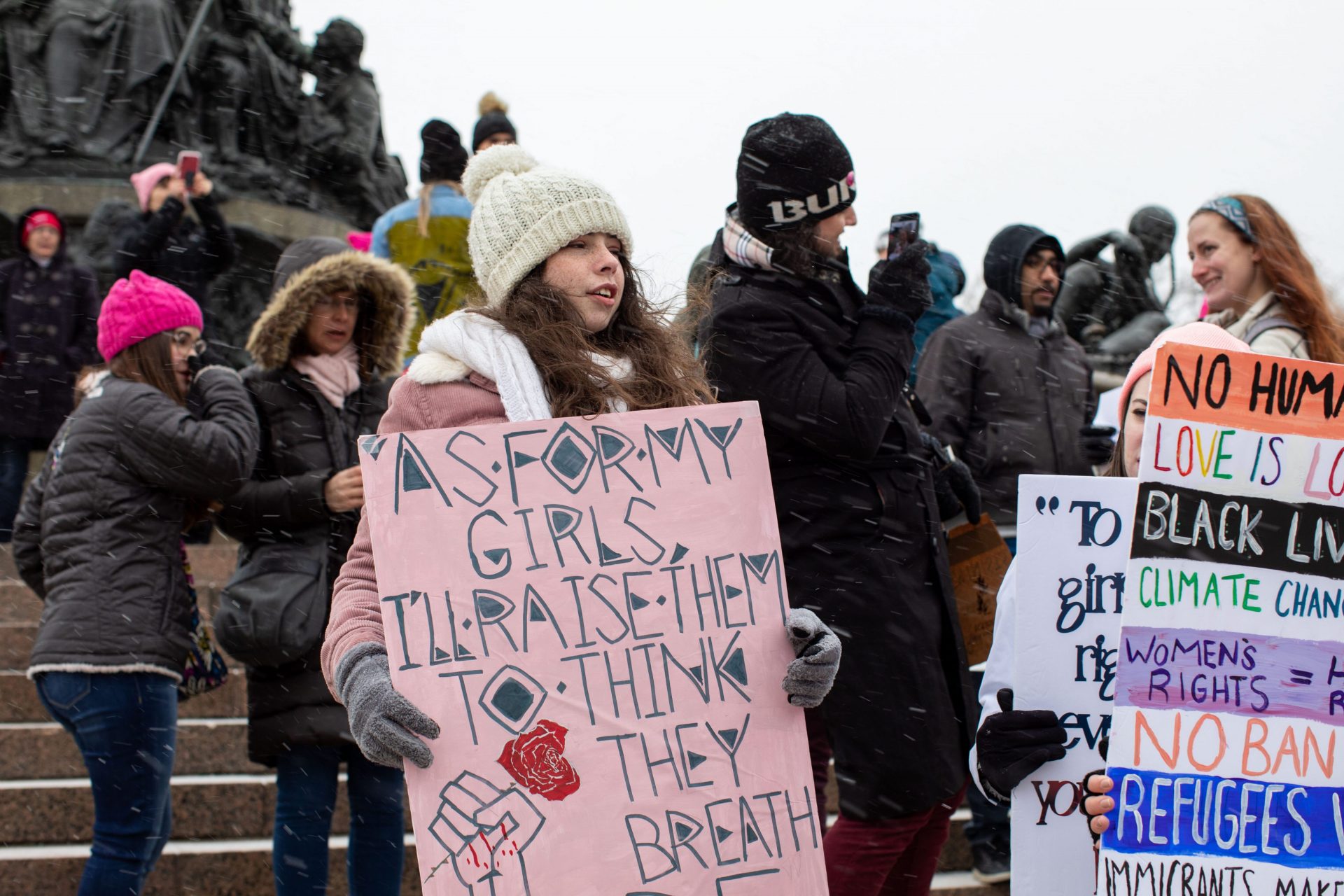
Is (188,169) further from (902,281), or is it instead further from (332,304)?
(902,281)

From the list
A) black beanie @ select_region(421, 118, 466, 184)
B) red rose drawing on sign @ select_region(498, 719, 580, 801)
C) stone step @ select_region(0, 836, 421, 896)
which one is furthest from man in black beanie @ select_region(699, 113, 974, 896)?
black beanie @ select_region(421, 118, 466, 184)

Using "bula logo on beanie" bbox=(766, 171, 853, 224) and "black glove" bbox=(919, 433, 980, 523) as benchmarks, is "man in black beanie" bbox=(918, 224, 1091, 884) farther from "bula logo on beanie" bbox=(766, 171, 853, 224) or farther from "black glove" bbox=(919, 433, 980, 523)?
"bula logo on beanie" bbox=(766, 171, 853, 224)

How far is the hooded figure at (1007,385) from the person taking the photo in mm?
5195

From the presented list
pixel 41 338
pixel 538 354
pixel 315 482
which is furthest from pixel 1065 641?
pixel 41 338

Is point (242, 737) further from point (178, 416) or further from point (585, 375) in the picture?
point (585, 375)

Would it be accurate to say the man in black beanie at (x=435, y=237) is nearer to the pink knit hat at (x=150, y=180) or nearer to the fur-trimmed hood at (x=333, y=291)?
the fur-trimmed hood at (x=333, y=291)

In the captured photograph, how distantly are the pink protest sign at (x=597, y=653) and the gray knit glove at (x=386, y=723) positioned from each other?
38 mm

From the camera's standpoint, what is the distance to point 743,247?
137 inches

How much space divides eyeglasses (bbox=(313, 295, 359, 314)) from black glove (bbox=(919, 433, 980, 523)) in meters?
1.85

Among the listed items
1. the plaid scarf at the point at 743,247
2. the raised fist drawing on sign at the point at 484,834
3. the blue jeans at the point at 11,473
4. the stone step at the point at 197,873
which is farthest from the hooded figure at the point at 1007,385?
the blue jeans at the point at 11,473

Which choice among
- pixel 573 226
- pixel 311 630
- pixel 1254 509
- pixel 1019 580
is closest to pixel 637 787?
pixel 1019 580

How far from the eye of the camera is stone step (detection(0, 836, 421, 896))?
462 cm

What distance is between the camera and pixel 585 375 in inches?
98.1

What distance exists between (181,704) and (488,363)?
3809 mm
